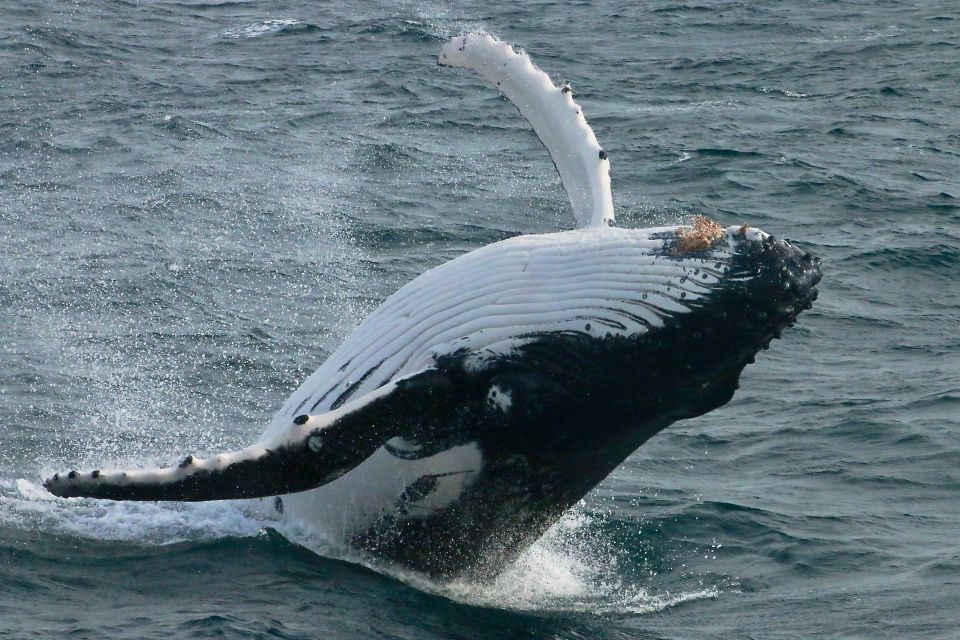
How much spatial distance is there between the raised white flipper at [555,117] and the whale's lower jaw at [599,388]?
2.70 meters

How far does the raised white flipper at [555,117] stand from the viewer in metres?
13.0

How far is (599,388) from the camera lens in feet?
32.1

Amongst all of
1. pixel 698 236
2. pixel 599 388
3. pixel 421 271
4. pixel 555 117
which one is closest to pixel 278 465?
pixel 599 388

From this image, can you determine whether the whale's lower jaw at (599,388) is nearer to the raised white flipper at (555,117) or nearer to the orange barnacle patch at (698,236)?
the orange barnacle patch at (698,236)

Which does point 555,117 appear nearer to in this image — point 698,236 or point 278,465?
point 698,236

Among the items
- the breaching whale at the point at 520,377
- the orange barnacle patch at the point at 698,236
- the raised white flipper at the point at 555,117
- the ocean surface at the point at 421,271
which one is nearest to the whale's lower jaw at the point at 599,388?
the breaching whale at the point at 520,377

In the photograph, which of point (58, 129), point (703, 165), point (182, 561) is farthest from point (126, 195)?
point (182, 561)

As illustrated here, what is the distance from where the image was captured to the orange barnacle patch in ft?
31.4

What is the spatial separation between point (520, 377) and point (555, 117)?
463 cm

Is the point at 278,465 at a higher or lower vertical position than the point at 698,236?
lower

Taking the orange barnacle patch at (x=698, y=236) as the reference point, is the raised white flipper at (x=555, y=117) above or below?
above

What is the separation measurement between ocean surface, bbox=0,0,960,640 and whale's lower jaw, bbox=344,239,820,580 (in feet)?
3.92

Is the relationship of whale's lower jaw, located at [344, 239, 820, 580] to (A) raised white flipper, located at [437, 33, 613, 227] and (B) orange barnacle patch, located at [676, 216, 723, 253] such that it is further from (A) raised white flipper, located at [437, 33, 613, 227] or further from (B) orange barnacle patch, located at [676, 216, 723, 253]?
(A) raised white flipper, located at [437, 33, 613, 227]

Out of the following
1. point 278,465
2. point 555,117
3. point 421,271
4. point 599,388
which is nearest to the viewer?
point 278,465
